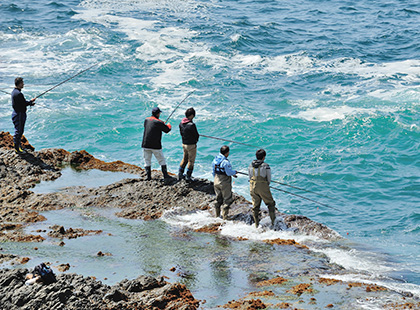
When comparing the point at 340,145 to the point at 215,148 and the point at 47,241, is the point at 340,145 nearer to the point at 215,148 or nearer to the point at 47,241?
the point at 215,148

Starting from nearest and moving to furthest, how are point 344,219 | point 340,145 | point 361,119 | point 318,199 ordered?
1. point 344,219
2. point 318,199
3. point 340,145
4. point 361,119

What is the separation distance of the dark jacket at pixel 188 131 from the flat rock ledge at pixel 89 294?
14.8 ft

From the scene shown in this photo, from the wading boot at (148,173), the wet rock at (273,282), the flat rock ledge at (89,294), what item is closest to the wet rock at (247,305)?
the flat rock ledge at (89,294)

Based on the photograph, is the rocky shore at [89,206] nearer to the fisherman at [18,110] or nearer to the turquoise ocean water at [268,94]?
the fisherman at [18,110]

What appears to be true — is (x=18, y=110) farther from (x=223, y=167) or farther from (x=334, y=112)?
(x=334, y=112)

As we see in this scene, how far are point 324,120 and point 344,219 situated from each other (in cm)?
695

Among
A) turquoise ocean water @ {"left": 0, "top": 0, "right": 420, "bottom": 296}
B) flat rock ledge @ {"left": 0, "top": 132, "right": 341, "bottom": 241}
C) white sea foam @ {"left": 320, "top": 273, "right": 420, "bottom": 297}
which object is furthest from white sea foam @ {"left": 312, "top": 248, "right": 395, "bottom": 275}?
flat rock ledge @ {"left": 0, "top": 132, "right": 341, "bottom": 241}

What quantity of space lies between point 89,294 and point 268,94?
16555 millimetres

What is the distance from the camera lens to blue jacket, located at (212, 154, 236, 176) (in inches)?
368

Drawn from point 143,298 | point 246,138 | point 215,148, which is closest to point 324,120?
point 246,138

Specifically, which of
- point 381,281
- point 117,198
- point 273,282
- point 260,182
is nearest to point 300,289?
point 273,282

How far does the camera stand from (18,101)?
11.5 metres

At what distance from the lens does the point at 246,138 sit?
708 inches

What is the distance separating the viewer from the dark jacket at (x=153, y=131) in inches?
413
